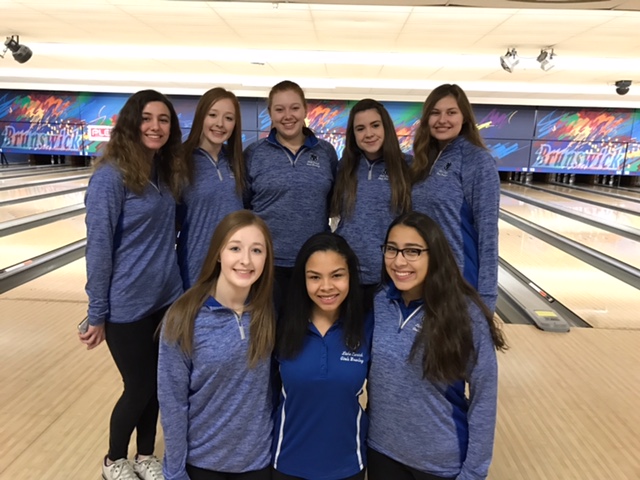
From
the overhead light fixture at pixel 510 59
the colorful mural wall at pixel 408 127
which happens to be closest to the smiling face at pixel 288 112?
the overhead light fixture at pixel 510 59

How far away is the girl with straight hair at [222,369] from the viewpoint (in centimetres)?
123

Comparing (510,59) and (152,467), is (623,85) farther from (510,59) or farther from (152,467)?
(152,467)

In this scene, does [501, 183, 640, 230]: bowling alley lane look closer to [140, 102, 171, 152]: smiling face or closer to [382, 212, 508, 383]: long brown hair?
[382, 212, 508, 383]: long brown hair

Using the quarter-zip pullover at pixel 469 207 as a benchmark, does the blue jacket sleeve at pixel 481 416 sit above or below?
below

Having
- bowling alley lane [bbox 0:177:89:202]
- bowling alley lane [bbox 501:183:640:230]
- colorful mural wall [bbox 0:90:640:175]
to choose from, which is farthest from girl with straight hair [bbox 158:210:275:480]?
colorful mural wall [bbox 0:90:640:175]

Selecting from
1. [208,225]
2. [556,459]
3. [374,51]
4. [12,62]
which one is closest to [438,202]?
[208,225]

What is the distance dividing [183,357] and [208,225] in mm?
554

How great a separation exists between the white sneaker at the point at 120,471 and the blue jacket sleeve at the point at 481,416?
0.97 metres

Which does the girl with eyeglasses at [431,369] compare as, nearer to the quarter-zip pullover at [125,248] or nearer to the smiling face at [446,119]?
the smiling face at [446,119]

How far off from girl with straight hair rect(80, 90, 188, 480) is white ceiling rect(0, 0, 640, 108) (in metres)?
1.46

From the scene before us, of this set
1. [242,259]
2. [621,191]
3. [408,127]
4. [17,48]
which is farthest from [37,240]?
[621,191]

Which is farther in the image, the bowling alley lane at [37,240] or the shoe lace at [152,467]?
the bowling alley lane at [37,240]

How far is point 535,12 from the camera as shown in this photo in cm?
362

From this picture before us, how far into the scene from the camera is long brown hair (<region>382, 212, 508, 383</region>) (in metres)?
1.18
